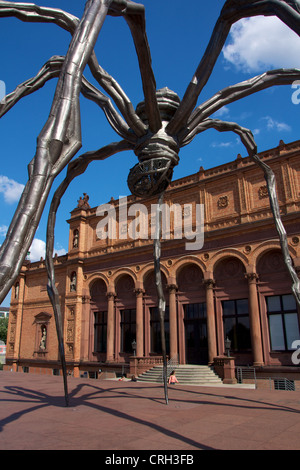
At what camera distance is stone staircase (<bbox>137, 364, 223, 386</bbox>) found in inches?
763

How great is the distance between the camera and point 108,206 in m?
30.7

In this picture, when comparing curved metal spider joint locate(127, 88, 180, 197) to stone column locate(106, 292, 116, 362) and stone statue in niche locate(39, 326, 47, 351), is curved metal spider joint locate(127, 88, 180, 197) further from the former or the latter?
stone statue in niche locate(39, 326, 47, 351)

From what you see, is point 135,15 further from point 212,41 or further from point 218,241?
point 218,241

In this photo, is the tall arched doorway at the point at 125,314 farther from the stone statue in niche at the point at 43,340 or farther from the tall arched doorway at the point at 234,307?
the stone statue in niche at the point at 43,340

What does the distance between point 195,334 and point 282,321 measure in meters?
5.90

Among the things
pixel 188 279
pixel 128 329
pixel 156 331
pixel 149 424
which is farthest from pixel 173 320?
pixel 149 424

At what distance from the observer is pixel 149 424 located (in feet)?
22.2

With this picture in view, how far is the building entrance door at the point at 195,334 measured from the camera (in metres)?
23.8

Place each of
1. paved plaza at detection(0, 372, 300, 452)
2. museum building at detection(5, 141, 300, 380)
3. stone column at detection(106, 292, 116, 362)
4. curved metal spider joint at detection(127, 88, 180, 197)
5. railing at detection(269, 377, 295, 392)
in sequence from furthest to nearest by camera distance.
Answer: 1. stone column at detection(106, 292, 116, 362)
2. museum building at detection(5, 141, 300, 380)
3. railing at detection(269, 377, 295, 392)
4. curved metal spider joint at detection(127, 88, 180, 197)
5. paved plaza at detection(0, 372, 300, 452)

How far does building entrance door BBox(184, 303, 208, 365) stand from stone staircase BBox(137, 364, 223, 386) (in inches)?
97.0

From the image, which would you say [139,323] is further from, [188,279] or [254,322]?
[254,322]

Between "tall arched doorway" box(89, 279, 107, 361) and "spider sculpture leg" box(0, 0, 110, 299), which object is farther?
"tall arched doorway" box(89, 279, 107, 361)

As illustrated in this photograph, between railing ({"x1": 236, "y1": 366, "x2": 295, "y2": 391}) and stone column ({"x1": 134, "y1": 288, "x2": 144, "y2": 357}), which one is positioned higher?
stone column ({"x1": 134, "y1": 288, "x2": 144, "y2": 357})

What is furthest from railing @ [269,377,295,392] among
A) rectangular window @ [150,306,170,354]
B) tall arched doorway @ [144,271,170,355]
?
tall arched doorway @ [144,271,170,355]
